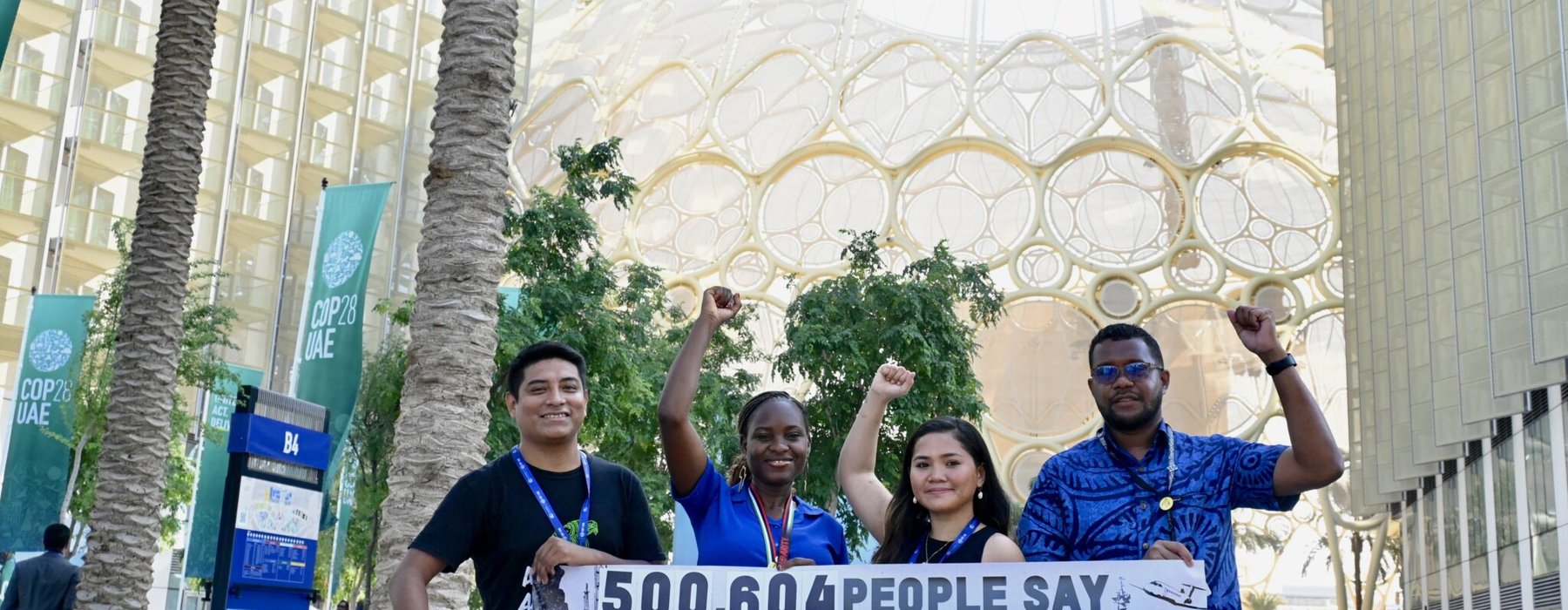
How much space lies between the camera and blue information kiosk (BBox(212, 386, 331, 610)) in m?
10.9

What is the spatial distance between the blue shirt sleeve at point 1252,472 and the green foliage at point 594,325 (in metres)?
12.9

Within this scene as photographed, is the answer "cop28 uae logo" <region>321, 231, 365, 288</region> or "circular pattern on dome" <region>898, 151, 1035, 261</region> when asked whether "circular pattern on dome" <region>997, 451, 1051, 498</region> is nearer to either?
"circular pattern on dome" <region>898, 151, 1035, 261</region>

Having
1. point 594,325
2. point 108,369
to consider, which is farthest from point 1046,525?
point 108,369

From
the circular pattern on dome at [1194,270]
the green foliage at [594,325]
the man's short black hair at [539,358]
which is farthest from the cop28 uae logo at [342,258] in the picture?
the circular pattern on dome at [1194,270]

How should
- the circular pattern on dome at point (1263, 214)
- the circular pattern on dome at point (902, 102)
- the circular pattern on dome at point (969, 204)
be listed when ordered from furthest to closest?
the circular pattern on dome at point (902, 102)
the circular pattern on dome at point (969, 204)
the circular pattern on dome at point (1263, 214)

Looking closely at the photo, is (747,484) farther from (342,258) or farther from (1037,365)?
(1037,365)

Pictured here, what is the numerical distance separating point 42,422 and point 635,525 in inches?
806

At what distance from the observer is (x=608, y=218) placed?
37625 mm

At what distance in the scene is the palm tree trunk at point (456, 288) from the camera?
28.4 ft

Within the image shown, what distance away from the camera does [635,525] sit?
4.46 m

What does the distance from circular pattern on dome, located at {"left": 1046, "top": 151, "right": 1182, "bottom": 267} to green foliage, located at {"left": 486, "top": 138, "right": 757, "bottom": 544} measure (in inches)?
567

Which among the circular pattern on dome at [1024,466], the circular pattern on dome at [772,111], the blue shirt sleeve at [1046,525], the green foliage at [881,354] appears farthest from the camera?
the circular pattern on dome at [772,111]

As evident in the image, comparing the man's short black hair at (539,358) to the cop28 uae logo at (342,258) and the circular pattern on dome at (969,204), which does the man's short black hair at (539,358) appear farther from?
the circular pattern on dome at (969,204)

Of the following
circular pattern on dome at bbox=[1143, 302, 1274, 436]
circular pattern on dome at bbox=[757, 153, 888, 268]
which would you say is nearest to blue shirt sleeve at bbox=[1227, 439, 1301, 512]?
circular pattern on dome at bbox=[1143, 302, 1274, 436]
